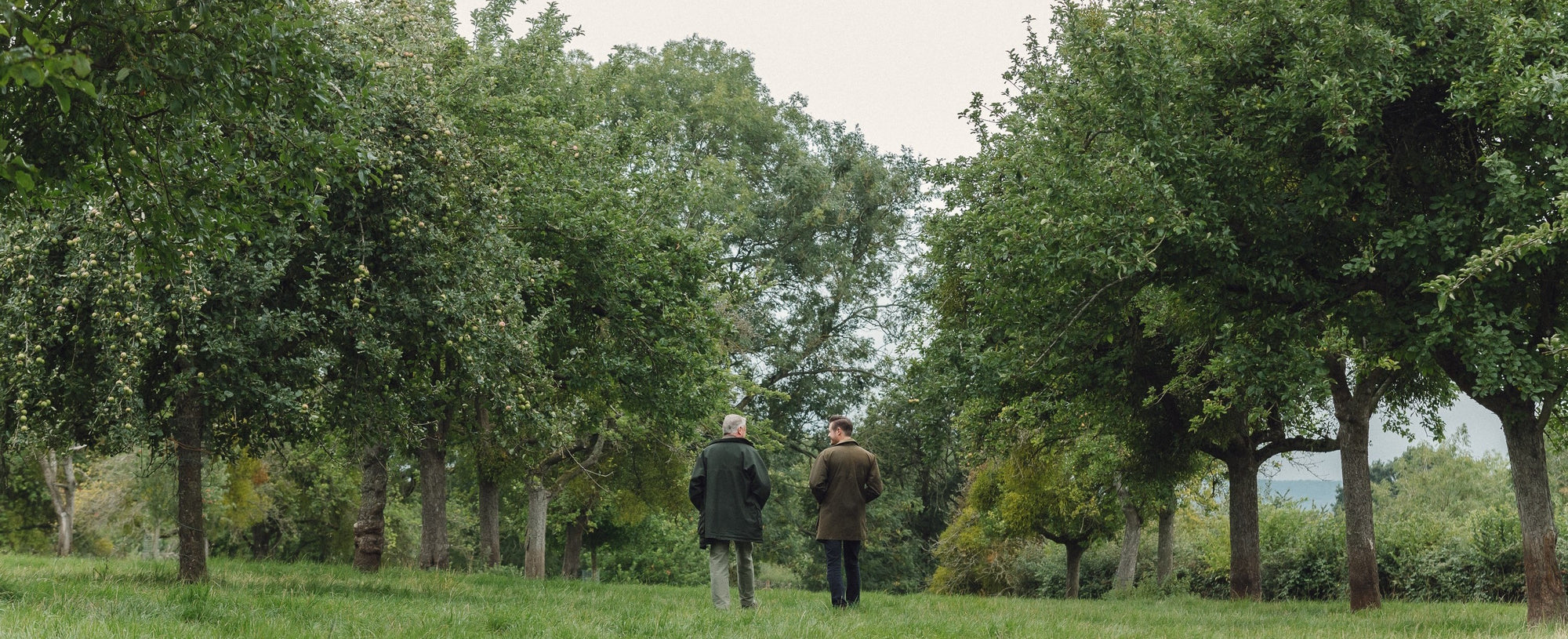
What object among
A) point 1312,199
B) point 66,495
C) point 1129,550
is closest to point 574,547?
point 66,495

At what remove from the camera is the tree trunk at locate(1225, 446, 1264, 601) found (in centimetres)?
1855

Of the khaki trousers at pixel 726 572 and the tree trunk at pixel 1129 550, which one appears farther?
the tree trunk at pixel 1129 550

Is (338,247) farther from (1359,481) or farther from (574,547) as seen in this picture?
(574,547)

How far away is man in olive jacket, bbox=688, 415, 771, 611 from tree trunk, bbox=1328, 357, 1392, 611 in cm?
996

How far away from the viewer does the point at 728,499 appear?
10203 millimetres

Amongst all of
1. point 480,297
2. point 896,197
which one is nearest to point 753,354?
point 896,197

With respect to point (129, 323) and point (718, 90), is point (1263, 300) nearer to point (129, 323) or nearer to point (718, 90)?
point (129, 323)

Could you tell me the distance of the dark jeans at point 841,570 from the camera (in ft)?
35.9

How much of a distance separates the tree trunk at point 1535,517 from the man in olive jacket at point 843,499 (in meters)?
6.67

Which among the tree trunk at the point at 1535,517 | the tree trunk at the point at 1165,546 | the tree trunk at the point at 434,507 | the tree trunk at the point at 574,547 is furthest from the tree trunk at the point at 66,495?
the tree trunk at the point at 1535,517

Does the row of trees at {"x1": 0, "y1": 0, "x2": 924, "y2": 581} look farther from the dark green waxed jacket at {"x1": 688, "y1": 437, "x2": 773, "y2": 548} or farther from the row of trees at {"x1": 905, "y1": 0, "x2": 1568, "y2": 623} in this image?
the row of trees at {"x1": 905, "y1": 0, "x2": 1568, "y2": 623}

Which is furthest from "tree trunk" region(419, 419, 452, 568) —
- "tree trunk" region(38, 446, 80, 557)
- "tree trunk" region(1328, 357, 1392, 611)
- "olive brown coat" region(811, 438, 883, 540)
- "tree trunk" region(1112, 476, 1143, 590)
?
"tree trunk" region(1112, 476, 1143, 590)

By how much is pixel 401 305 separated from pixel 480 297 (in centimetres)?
85

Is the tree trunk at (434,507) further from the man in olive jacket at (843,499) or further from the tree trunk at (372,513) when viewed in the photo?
the man in olive jacket at (843,499)
